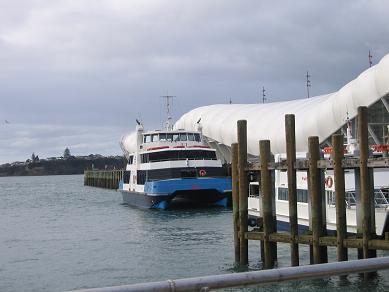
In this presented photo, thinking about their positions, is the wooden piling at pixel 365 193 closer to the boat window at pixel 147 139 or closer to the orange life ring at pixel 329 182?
the orange life ring at pixel 329 182

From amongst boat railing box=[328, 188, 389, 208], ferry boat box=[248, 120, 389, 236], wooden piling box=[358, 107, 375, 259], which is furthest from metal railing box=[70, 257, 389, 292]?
boat railing box=[328, 188, 389, 208]

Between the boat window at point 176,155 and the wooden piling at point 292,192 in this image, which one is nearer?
the wooden piling at point 292,192

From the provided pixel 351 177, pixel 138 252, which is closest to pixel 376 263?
pixel 351 177

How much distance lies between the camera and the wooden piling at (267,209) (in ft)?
55.0

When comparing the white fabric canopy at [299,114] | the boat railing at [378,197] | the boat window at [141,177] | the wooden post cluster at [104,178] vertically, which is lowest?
the boat railing at [378,197]

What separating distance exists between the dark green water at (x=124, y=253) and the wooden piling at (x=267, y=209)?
71.0 inches

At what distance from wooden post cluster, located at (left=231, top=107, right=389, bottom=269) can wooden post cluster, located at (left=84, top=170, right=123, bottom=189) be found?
7479cm

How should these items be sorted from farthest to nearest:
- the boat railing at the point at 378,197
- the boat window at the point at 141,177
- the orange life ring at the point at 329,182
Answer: the boat window at the point at 141,177, the orange life ring at the point at 329,182, the boat railing at the point at 378,197

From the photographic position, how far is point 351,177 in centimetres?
2284

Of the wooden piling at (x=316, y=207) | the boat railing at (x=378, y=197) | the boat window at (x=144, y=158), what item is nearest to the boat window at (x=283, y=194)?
the boat railing at (x=378, y=197)

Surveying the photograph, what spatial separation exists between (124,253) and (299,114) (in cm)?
4340

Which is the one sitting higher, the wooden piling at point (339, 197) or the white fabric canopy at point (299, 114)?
the white fabric canopy at point (299, 114)

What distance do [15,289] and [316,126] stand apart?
141 ft

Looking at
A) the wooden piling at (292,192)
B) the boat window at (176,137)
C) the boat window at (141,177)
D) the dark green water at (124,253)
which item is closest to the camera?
the wooden piling at (292,192)
